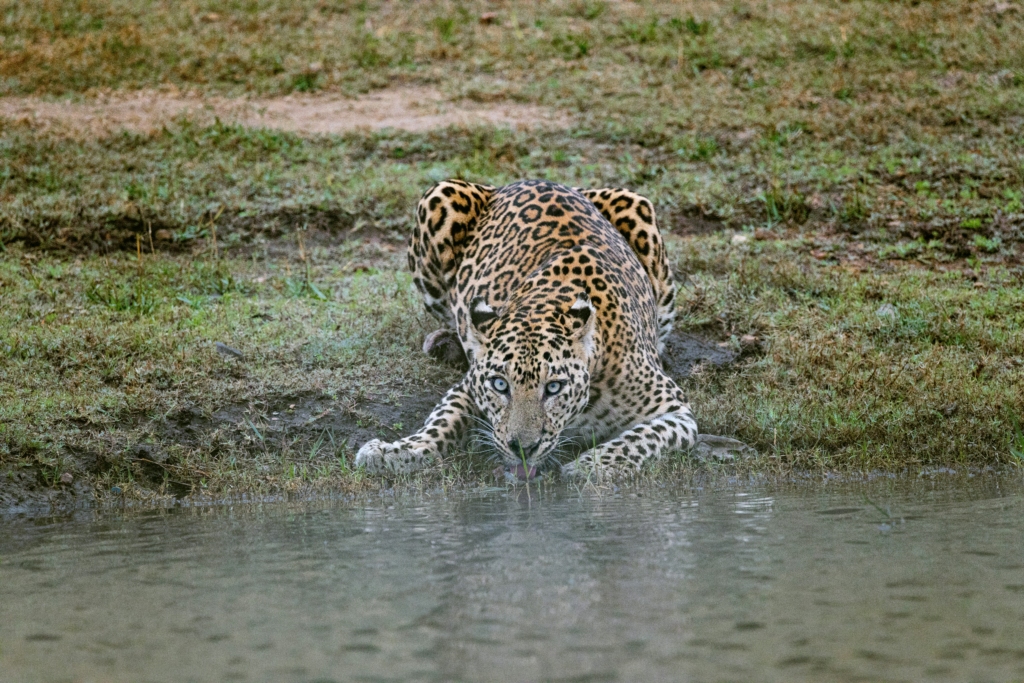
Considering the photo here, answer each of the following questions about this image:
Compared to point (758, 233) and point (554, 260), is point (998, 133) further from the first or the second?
point (554, 260)

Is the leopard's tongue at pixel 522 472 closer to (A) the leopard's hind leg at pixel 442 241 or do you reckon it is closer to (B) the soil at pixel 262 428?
(B) the soil at pixel 262 428

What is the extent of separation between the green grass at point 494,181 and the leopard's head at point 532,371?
1.72 feet

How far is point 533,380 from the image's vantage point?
6.54 meters

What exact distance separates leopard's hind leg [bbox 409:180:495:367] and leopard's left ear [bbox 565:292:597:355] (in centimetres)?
199

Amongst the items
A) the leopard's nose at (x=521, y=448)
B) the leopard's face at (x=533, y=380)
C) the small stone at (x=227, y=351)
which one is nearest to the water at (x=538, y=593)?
the leopard's nose at (x=521, y=448)

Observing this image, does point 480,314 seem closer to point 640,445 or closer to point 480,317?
point 480,317

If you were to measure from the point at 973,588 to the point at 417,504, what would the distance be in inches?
117

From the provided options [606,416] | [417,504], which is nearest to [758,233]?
[606,416]

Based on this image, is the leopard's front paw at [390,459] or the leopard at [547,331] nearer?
the leopard at [547,331]

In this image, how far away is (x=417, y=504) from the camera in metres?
6.01

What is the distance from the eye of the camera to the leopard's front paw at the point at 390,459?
6797 millimetres

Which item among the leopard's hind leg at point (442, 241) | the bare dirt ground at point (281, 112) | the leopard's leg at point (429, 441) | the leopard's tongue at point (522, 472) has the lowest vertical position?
the leopard's tongue at point (522, 472)

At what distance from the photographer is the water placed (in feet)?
10.2

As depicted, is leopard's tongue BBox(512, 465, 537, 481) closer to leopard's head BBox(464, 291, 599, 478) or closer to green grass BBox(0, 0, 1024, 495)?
leopard's head BBox(464, 291, 599, 478)
